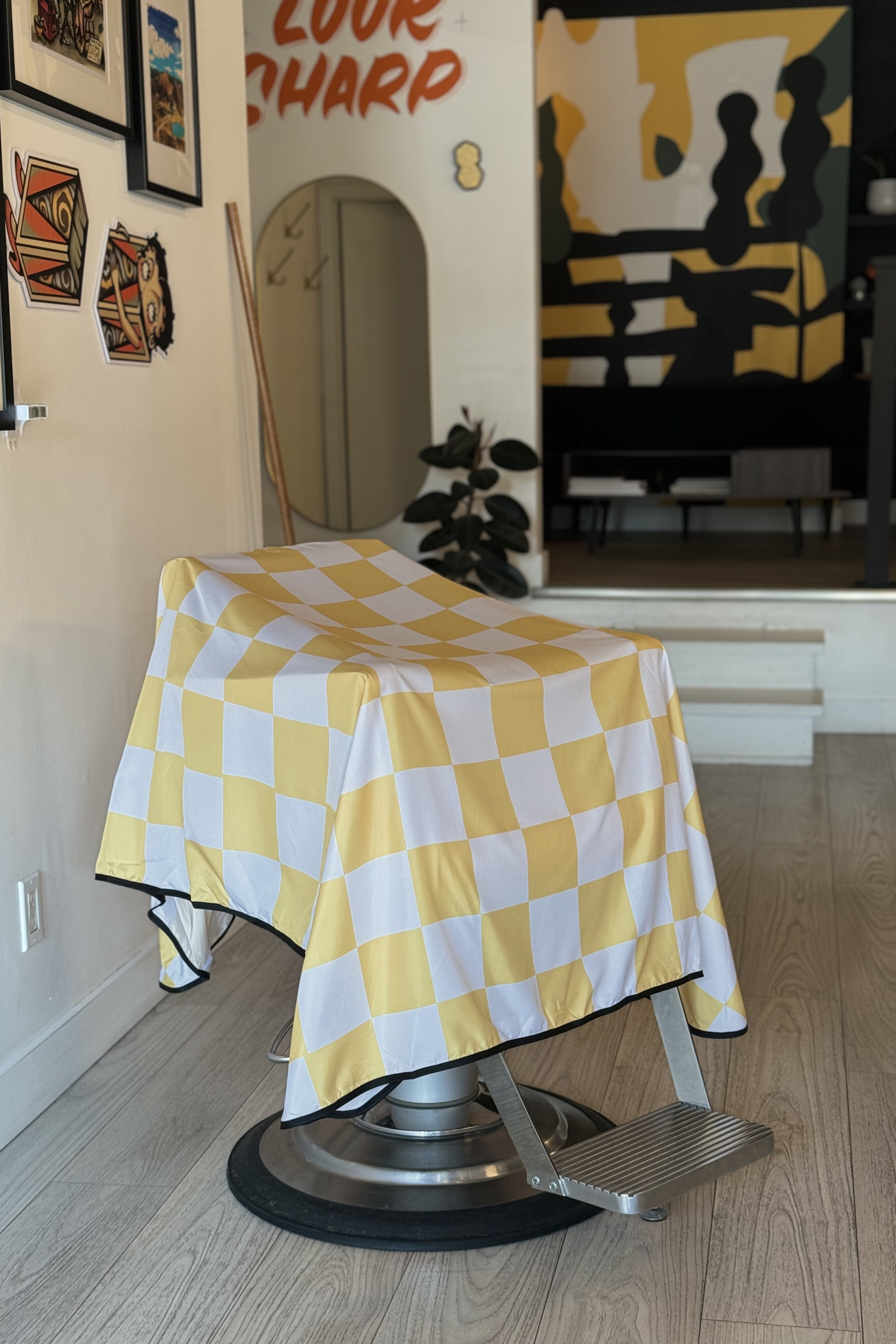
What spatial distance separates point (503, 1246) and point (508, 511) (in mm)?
3444

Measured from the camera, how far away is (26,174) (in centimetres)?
217

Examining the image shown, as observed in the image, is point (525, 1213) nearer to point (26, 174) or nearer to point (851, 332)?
point (26, 174)

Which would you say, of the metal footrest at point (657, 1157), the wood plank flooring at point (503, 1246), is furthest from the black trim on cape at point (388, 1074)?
the wood plank flooring at point (503, 1246)

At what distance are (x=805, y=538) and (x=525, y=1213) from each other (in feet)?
20.0

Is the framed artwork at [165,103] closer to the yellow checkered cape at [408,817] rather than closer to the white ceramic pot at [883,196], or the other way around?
the yellow checkered cape at [408,817]

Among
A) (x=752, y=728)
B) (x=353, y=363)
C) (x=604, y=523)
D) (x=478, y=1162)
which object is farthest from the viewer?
(x=604, y=523)

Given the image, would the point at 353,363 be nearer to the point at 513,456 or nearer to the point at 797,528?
the point at 513,456

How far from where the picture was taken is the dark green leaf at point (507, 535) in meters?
4.96

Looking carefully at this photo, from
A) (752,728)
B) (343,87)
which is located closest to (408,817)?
(752,728)

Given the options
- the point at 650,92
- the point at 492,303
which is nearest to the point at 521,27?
the point at 492,303

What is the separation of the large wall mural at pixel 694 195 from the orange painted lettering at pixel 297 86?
272 centimetres

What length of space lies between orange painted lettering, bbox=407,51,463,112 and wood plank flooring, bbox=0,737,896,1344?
3501 mm

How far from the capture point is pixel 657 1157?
1.81m

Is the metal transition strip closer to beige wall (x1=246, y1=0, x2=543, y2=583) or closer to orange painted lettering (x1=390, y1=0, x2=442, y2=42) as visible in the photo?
beige wall (x1=246, y1=0, x2=543, y2=583)
